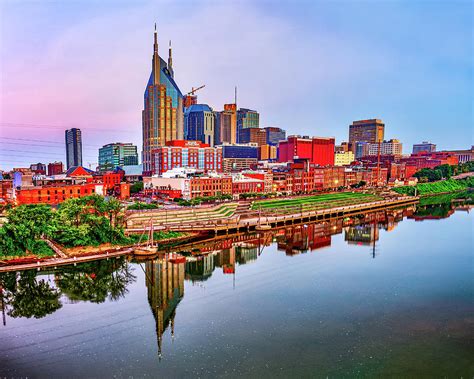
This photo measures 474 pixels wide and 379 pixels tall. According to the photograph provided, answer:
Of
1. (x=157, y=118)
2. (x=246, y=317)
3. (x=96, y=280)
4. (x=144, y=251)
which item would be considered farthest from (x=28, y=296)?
(x=157, y=118)

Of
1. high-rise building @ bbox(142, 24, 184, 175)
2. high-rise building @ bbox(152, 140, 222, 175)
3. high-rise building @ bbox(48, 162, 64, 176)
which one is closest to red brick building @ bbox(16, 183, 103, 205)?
high-rise building @ bbox(152, 140, 222, 175)

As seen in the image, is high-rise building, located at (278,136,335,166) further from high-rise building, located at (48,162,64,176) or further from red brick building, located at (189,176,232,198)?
red brick building, located at (189,176,232,198)

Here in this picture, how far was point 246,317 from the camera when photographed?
91.8 feet

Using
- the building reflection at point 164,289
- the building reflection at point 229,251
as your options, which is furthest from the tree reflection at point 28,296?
the building reflection at point 229,251

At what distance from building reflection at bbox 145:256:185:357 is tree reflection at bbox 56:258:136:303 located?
6.92 ft

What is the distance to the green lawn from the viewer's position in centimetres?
7709

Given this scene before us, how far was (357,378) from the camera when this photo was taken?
2055 centimetres

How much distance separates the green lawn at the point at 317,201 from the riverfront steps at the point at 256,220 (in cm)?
289

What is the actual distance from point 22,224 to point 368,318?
1297 inches

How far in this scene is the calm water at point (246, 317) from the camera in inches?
862

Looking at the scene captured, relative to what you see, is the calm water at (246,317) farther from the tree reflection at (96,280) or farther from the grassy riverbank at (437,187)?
the grassy riverbank at (437,187)

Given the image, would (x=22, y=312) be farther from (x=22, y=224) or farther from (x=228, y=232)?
(x=228, y=232)

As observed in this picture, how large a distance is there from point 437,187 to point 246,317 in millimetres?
122900

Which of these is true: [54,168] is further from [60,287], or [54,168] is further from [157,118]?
[60,287]
